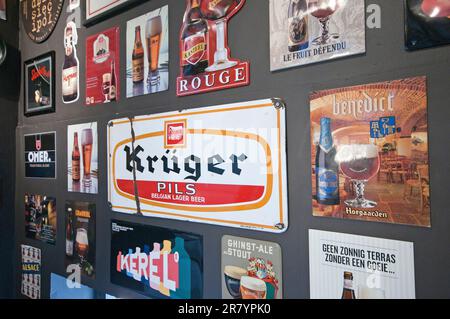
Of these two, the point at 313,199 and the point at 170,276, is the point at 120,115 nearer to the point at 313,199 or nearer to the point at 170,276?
the point at 170,276

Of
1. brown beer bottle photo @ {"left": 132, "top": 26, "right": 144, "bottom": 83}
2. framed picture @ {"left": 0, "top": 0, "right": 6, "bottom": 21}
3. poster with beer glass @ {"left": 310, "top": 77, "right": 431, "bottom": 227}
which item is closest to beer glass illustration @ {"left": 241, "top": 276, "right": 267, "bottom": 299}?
poster with beer glass @ {"left": 310, "top": 77, "right": 431, "bottom": 227}

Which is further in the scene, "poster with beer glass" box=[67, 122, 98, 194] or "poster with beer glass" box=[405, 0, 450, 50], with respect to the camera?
"poster with beer glass" box=[67, 122, 98, 194]

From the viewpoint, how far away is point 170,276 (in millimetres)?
1164

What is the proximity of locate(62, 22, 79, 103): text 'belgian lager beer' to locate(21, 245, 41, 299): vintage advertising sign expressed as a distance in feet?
2.67

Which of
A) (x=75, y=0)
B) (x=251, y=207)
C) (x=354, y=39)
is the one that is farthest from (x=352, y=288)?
(x=75, y=0)

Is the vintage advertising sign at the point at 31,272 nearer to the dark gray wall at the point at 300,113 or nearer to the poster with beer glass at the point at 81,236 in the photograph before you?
the poster with beer glass at the point at 81,236

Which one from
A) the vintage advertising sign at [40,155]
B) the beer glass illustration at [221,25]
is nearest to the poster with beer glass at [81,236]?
the vintage advertising sign at [40,155]

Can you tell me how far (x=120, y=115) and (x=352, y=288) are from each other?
1.00 m

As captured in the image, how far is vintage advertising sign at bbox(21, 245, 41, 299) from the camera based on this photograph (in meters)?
1.75

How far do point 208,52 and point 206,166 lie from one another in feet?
1.15

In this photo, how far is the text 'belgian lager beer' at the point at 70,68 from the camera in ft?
5.08

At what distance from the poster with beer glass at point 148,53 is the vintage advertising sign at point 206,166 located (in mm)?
121

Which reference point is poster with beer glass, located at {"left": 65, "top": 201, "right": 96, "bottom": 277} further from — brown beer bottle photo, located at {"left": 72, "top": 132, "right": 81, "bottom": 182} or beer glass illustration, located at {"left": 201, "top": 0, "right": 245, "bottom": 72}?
beer glass illustration, located at {"left": 201, "top": 0, "right": 245, "bottom": 72}

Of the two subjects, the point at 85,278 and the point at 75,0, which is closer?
the point at 85,278
